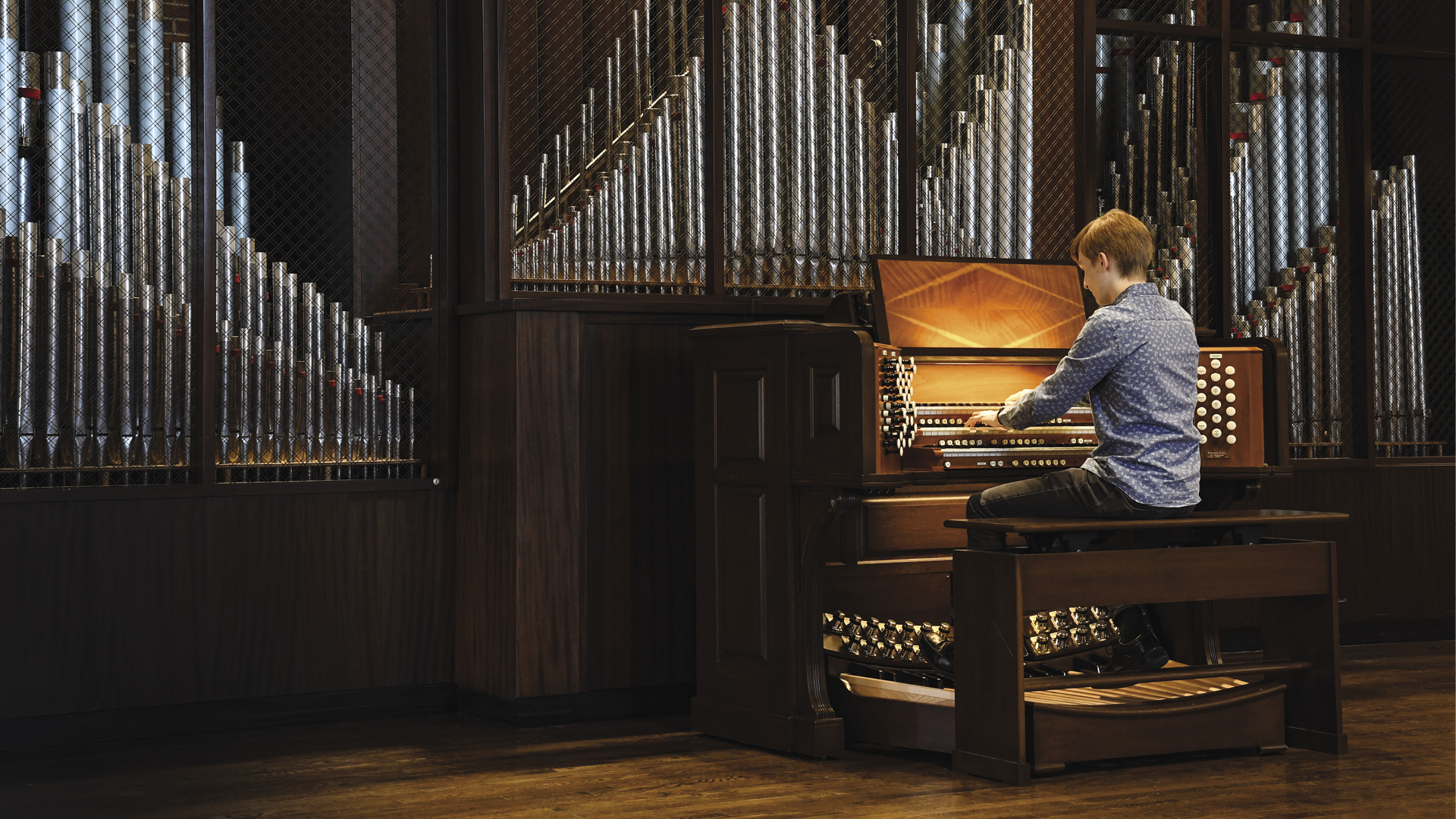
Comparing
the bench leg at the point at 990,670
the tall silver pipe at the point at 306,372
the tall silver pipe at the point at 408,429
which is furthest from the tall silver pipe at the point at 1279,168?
the tall silver pipe at the point at 306,372

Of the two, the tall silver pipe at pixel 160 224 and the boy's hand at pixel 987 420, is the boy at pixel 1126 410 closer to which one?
the boy's hand at pixel 987 420

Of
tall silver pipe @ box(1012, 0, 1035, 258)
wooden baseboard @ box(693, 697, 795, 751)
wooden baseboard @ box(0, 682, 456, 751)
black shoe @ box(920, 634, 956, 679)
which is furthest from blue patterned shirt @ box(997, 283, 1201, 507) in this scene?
wooden baseboard @ box(0, 682, 456, 751)

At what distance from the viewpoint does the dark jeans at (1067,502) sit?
4.08 m

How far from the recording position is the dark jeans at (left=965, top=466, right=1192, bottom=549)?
4078 millimetres

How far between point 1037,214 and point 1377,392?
6.40ft

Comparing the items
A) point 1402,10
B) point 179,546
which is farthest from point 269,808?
point 1402,10

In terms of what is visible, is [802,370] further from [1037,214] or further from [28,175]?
[28,175]

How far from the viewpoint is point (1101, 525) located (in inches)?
159

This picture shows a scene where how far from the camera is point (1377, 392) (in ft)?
22.0

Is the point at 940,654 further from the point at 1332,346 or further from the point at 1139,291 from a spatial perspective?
the point at 1332,346

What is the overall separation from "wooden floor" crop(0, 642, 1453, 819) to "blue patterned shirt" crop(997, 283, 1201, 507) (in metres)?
0.80

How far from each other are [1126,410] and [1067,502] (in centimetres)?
29

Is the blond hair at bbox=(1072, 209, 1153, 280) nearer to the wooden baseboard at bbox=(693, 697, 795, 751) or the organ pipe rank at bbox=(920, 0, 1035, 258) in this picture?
the organ pipe rank at bbox=(920, 0, 1035, 258)

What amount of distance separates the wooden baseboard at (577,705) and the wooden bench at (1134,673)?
4.28ft
